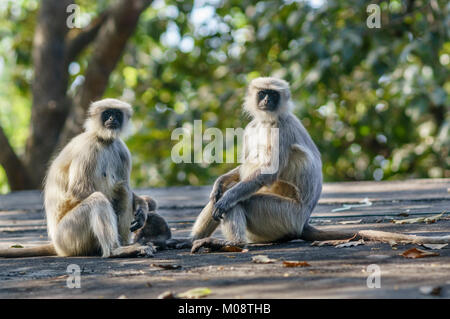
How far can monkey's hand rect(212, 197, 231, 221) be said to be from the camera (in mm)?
5457

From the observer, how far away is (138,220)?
5496 mm

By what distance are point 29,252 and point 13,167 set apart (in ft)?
31.5

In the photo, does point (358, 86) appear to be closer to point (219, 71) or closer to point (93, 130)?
point (219, 71)

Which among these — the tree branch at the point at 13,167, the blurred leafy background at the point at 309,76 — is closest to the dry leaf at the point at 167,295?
the blurred leafy background at the point at 309,76

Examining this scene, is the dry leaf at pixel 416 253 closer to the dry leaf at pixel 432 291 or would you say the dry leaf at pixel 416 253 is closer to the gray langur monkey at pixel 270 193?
the gray langur monkey at pixel 270 193

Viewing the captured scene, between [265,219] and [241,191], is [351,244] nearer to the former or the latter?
[265,219]

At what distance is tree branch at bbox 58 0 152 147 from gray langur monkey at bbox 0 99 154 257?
7.32 m

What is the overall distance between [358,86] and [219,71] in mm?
3539

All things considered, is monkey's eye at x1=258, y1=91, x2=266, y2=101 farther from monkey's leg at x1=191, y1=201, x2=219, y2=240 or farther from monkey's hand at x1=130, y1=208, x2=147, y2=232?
monkey's hand at x1=130, y1=208, x2=147, y2=232

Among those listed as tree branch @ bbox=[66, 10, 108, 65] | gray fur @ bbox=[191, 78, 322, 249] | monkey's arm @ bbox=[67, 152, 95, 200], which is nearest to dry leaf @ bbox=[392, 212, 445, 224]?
gray fur @ bbox=[191, 78, 322, 249]

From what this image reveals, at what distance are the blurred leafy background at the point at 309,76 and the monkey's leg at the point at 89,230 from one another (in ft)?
20.3

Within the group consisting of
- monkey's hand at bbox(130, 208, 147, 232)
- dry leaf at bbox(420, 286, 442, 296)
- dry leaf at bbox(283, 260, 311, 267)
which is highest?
monkey's hand at bbox(130, 208, 147, 232)

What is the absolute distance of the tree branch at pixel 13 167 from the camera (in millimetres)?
14375

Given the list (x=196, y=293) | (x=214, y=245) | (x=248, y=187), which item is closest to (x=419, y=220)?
(x=248, y=187)
